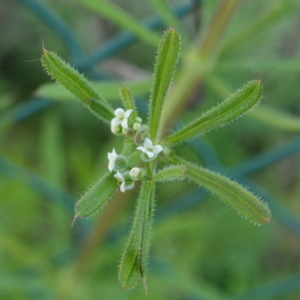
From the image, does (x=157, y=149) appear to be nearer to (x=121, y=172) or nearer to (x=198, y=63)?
(x=121, y=172)

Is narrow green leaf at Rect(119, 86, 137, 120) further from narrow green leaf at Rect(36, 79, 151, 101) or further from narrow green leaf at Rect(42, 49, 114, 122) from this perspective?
narrow green leaf at Rect(36, 79, 151, 101)

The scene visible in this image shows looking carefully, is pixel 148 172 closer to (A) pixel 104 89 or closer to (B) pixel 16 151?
(A) pixel 104 89

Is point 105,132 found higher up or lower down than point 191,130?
higher up

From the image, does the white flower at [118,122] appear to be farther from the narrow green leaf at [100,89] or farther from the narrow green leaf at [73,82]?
the narrow green leaf at [100,89]

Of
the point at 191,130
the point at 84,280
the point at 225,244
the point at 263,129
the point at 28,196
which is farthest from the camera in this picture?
the point at 263,129

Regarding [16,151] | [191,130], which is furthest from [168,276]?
[16,151]
